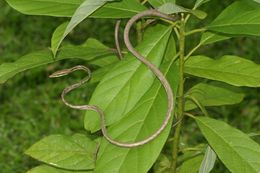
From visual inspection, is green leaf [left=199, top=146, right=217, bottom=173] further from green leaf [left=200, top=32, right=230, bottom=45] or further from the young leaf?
the young leaf

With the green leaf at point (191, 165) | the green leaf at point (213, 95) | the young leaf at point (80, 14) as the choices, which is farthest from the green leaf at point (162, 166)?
the young leaf at point (80, 14)

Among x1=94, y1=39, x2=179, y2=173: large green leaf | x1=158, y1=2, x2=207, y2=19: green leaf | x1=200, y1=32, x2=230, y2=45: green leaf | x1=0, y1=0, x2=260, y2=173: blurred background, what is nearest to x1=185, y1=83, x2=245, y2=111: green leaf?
x1=200, y1=32, x2=230, y2=45: green leaf

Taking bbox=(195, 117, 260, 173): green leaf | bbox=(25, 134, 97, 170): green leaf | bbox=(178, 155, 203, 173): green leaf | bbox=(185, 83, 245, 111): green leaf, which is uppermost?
bbox=(195, 117, 260, 173): green leaf

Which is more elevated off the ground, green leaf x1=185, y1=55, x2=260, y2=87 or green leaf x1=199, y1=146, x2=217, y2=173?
green leaf x1=185, y1=55, x2=260, y2=87

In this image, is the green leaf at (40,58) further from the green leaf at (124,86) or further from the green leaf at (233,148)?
the green leaf at (233,148)

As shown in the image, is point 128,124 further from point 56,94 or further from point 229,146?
point 56,94
